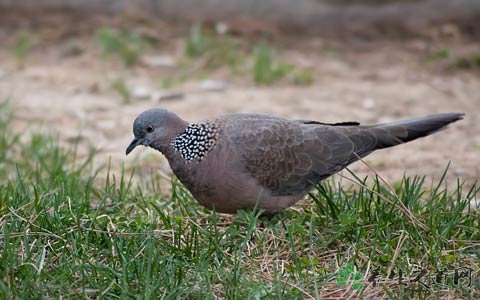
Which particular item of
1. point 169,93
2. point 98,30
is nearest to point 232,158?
point 169,93

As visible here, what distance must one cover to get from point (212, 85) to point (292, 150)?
3.39m

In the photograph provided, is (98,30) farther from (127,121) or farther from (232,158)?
(232,158)

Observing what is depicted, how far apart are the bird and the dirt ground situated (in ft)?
3.78

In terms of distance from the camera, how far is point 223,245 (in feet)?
13.2

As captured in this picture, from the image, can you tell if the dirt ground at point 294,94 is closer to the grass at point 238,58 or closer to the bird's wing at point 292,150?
the grass at point 238,58

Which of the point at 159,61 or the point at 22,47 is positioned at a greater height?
the point at 22,47

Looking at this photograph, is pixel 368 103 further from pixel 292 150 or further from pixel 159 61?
pixel 292 150

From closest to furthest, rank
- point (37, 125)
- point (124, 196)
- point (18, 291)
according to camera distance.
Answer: point (18, 291) → point (124, 196) → point (37, 125)

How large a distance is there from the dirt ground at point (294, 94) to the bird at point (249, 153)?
1.15 m

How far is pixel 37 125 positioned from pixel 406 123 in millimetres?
3231

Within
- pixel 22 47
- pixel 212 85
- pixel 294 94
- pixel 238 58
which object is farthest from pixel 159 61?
pixel 294 94

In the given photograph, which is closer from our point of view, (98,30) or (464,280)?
(464,280)

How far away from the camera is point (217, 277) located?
12.0ft

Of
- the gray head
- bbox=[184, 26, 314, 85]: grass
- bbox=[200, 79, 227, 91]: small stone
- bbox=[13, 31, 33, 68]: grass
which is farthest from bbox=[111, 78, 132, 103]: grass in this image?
the gray head
